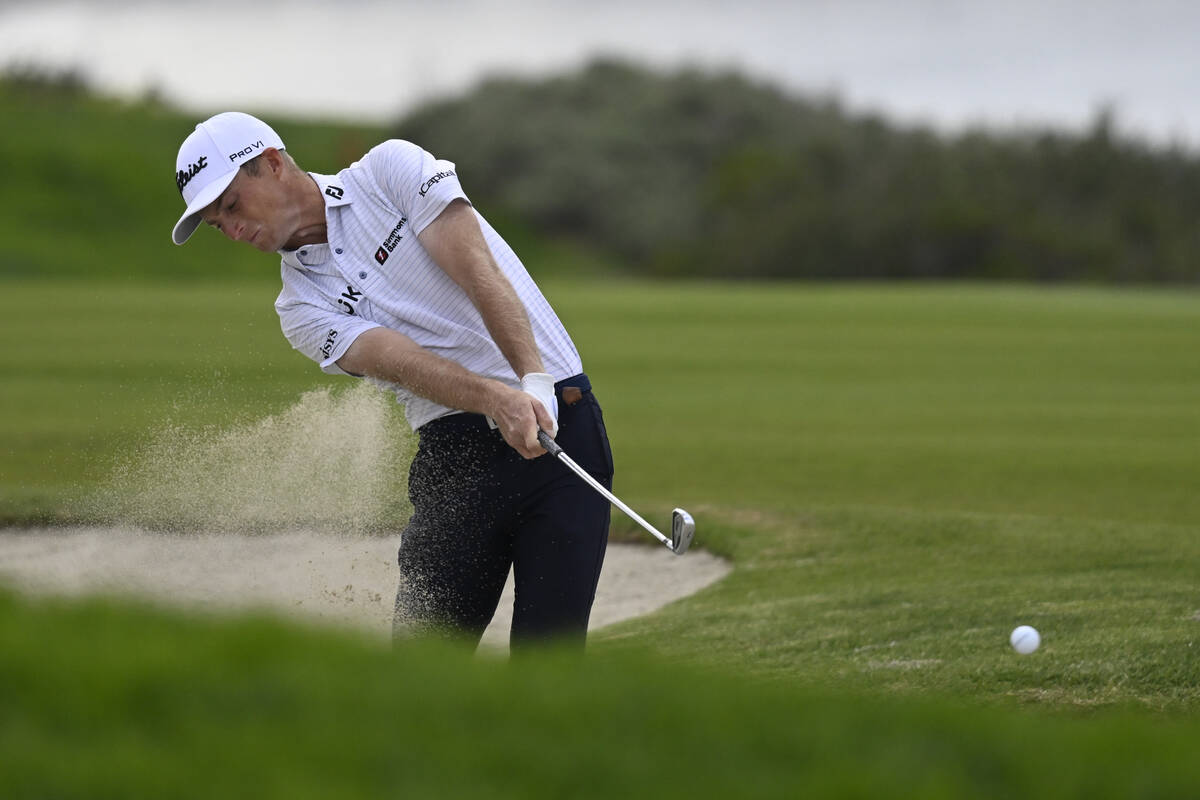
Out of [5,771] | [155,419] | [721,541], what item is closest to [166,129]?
[155,419]

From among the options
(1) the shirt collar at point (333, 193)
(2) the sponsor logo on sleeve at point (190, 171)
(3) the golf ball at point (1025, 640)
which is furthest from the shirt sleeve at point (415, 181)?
(3) the golf ball at point (1025, 640)

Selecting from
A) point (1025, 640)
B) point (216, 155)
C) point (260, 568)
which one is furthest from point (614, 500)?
point (260, 568)

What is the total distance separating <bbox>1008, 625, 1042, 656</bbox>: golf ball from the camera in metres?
5.70

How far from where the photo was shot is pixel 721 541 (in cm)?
854

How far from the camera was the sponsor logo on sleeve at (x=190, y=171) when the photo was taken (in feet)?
13.7

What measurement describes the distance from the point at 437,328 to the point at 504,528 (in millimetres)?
639

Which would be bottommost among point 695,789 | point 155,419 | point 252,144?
point 155,419

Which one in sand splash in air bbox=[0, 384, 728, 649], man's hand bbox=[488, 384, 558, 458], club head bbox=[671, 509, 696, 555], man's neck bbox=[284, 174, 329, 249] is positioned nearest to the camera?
man's hand bbox=[488, 384, 558, 458]

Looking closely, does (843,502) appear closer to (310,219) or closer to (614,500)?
(614,500)

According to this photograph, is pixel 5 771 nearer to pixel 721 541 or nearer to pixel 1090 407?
pixel 721 541

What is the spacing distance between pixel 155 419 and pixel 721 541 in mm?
7060

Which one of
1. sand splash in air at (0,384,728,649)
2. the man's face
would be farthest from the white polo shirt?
sand splash in air at (0,384,728,649)

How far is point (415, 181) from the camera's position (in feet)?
14.0

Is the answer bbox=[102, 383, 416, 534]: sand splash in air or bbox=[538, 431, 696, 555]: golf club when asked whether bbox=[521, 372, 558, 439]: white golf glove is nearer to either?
bbox=[538, 431, 696, 555]: golf club
